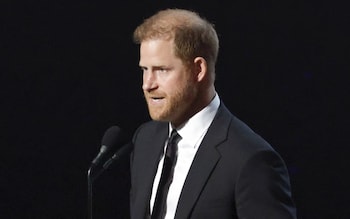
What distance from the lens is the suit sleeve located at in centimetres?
146

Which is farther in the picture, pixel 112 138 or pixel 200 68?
pixel 112 138

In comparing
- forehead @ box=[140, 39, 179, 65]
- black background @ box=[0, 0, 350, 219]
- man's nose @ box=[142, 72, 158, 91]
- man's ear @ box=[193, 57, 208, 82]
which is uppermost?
forehead @ box=[140, 39, 179, 65]

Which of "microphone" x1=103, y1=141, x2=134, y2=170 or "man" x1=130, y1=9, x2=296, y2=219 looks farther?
"microphone" x1=103, y1=141, x2=134, y2=170

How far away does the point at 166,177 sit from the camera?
1.63 m

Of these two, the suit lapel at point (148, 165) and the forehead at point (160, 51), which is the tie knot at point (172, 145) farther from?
the forehead at point (160, 51)

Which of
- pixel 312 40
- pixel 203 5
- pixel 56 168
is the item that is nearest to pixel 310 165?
pixel 312 40

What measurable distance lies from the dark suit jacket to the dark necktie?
0.05 metres

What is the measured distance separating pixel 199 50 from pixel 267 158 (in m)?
0.28

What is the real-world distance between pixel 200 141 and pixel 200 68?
0.58 ft

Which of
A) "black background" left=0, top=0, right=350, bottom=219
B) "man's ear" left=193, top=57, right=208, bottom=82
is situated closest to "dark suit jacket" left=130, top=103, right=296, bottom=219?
"man's ear" left=193, top=57, right=208, bottom=82

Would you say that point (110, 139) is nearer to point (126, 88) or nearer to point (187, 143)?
point (187, 143)

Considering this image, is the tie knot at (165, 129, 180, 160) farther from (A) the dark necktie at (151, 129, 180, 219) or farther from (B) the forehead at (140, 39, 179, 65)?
(B) the forehead at (140, 39, 179, 65)

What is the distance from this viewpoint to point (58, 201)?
2.69m

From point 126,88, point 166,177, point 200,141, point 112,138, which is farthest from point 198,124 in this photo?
point 126,88
